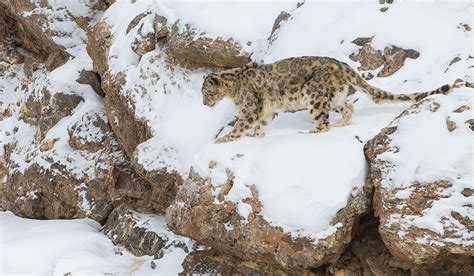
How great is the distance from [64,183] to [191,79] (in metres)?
3.72

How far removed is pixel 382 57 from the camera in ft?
32.5

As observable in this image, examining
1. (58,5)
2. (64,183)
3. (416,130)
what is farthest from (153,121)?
(58,5)

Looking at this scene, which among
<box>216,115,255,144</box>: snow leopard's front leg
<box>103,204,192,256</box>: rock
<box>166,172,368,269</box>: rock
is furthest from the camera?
<box>103,204,192,256</box>: rock

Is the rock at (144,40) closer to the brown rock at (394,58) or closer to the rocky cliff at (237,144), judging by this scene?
the rocky cliff at (237,144)

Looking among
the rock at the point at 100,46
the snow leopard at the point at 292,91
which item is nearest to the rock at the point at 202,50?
the snow leopard at the point at 292,91

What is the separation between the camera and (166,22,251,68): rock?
1135 centimetres

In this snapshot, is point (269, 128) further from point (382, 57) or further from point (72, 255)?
point (72, 255)

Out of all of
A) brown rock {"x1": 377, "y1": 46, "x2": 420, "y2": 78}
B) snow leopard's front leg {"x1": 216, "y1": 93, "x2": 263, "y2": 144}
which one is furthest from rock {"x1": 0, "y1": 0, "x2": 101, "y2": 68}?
brown rock {"x1": 377, "y1": 46, "x2": 420, "y2": 78}

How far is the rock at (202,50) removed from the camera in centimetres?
1135

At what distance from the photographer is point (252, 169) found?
8188 millimetres

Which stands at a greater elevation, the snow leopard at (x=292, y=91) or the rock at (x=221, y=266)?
the snow leopard at (x=292, y=91)

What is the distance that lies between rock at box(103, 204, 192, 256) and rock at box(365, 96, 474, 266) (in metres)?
4.03

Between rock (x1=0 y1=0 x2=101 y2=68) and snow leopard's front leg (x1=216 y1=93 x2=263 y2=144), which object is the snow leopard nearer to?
snow leopard's front leg (x1=216 y1=93 x2=263 y2=144)

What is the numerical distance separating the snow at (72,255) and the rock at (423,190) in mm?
3957
